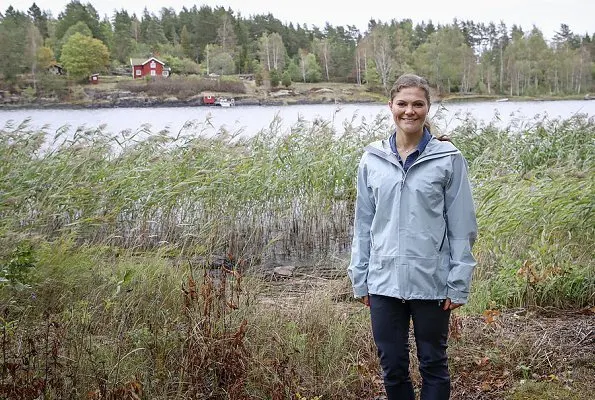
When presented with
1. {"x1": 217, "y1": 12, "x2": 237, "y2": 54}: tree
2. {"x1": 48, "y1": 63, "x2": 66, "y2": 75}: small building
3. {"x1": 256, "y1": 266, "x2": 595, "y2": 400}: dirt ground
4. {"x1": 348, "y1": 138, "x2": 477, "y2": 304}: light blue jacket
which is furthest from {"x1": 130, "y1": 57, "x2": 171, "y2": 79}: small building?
{"x1": 348, "y1": 138, "x2": 477, "y2": 304}: light blue jacket

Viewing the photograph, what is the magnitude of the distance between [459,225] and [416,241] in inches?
6.6

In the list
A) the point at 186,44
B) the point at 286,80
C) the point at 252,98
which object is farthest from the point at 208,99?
the point at 186,44

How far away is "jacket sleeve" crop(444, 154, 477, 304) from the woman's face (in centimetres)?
19

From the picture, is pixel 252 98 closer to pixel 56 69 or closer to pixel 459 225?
pixel 56 69

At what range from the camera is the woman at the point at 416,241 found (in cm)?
217

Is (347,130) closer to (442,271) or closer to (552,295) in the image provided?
(552,295)

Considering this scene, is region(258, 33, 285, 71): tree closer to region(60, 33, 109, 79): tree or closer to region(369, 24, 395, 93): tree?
region(369, 24, 395, 93): tree

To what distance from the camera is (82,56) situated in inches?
1441

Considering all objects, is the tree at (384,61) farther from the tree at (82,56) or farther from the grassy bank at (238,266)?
the grassy bank at (238,266)

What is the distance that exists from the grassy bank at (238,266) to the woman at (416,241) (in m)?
0.64

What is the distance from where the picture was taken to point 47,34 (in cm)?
4622

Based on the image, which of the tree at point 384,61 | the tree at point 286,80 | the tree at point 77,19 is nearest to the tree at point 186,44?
the tree at point 77,19

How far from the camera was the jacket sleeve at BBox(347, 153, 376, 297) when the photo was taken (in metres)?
2.34

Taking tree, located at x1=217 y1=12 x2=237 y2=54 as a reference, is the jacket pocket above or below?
below
